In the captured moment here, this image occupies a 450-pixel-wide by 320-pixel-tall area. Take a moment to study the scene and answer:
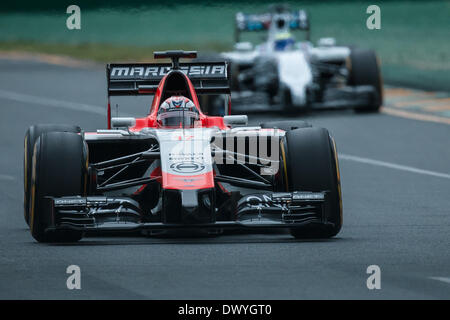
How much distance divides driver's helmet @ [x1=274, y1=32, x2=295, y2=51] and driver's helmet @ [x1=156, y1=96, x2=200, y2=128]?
11.2 metres

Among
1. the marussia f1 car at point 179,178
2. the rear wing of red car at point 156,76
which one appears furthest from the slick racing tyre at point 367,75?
the marussia f1 car at point 179,178

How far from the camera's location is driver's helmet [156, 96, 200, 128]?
1218 centimetres

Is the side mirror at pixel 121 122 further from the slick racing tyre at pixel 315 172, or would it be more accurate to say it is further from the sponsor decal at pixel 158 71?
the slick racing tyre at pixel 315 172

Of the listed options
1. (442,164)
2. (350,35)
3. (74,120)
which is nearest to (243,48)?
(74,120)

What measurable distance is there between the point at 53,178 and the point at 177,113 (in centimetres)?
169

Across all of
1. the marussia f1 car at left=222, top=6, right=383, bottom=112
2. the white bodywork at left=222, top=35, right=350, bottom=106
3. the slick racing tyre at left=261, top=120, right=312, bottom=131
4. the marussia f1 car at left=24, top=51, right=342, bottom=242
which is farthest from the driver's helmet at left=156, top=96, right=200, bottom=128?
the marussia f1 car at left=222, top=6, right=383, bottom=112

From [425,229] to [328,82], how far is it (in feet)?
41.1

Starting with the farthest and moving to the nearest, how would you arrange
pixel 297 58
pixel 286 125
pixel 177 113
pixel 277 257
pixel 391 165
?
pixel 297 58 → pixel 391 165 → pixel 286 125 → pixel 177 113 → pixel 277 257

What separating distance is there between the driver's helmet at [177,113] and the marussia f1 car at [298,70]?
9779mm

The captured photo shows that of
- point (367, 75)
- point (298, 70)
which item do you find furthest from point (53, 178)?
point (367, 75)

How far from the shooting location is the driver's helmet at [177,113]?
40.0 feet

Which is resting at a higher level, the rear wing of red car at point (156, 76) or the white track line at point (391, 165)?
the rear wing of red car at point (156, 76)

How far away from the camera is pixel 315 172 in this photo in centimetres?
1113

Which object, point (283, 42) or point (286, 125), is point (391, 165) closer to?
point (286, 125)
